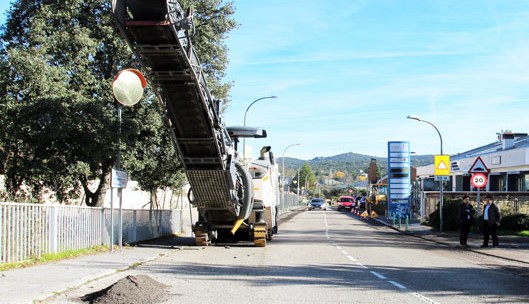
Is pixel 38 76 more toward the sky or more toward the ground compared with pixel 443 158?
more toward the sky

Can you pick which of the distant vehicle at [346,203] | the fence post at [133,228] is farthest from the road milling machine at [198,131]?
A: the distant vehicle at [346,203]

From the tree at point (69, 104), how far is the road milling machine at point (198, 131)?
346 cm

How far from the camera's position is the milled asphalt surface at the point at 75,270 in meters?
9.74

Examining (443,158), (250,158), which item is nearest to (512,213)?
(443,158)

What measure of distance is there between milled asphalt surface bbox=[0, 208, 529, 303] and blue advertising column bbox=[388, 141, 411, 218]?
16036 mm

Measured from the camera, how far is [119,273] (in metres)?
13.1

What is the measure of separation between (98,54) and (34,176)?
538 centimetres

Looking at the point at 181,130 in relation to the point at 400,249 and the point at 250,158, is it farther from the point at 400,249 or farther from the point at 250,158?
the point at 400,249

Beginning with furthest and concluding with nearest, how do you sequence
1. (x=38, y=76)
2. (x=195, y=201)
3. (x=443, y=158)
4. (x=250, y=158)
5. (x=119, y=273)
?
1. (x=443, y=158)
2. (x=250, y=158)
3. (x=195, y=201)
4. (x=38, y=76)
5. (x=119, y=273)

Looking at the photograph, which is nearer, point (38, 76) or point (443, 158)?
point (38, 76)

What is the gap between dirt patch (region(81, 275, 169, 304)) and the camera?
9.10m

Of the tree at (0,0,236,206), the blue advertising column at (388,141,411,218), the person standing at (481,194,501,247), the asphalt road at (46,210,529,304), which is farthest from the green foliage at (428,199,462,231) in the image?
the tree at (0,0,236,206)

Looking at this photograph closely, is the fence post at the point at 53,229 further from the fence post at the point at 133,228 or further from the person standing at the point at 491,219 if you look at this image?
the person standing at the point at 491,219

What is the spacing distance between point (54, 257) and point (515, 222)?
72.2 ft
